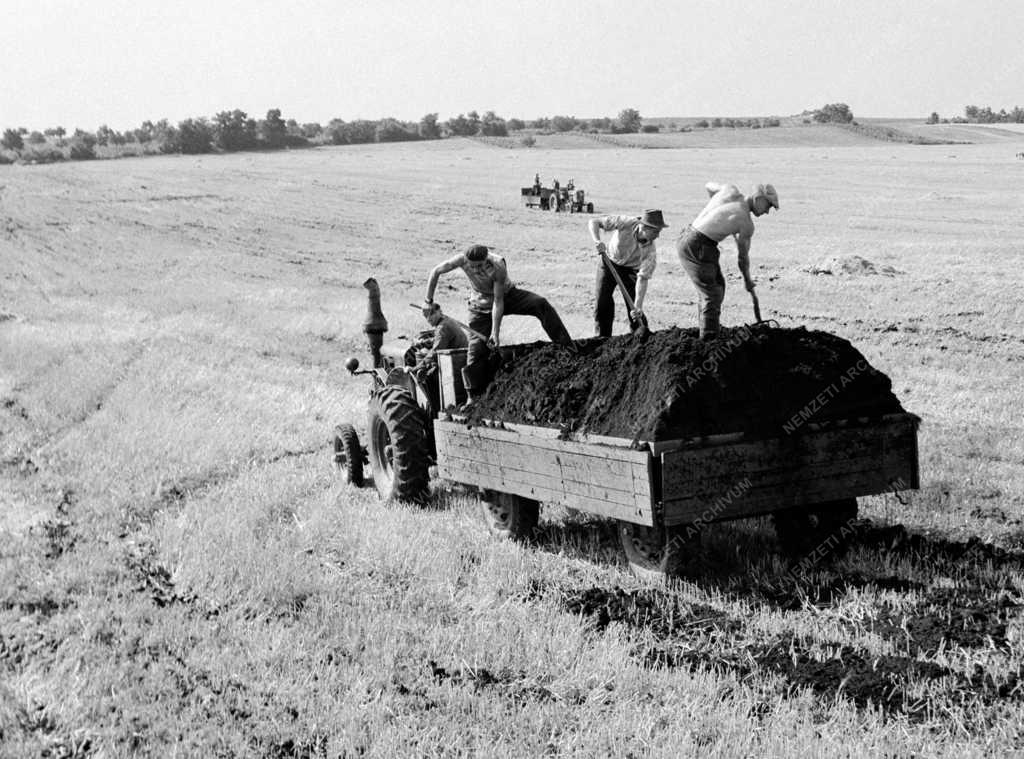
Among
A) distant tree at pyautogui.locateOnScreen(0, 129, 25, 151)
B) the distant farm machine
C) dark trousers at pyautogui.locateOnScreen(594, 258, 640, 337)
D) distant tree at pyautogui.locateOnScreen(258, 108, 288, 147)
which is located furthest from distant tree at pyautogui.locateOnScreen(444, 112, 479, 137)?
dark trousers at pyautogui.locateOnScreen(594, 258, 640, 337)

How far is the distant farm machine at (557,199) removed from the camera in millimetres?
35094

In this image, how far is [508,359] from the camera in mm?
8352

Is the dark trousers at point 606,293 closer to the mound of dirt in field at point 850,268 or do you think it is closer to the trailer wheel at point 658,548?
the trailer wheel at point 658,548

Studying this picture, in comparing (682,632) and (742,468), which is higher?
(742,468)

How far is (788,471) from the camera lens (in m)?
6.52

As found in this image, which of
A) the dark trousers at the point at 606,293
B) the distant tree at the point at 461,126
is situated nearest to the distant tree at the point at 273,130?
the distant tree at the point at 461,126

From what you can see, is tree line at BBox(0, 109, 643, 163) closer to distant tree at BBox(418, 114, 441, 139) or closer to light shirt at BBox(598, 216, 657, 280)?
distant tree at BBox(418, 114, 441, 139)

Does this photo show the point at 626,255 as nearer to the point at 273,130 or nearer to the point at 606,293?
the point at 606,293

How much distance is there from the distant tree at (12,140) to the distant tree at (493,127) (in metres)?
30.9

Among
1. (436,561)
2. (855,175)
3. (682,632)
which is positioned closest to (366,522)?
(436,561)

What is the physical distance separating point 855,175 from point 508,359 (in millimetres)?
38268

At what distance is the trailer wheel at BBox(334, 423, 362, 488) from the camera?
9414 mm

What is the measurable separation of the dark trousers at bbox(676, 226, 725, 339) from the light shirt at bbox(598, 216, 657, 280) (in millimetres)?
2017

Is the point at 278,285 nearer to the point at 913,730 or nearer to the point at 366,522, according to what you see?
the point at 366,522
